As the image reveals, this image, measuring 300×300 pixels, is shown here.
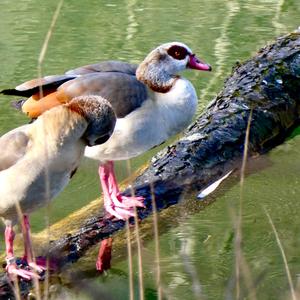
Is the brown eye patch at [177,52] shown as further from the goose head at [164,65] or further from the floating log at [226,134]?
the floating log at [226,134]

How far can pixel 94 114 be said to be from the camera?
4.39 metres

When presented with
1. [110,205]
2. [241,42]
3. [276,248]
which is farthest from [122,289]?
[241,42]

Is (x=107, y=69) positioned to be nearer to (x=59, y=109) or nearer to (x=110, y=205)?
(x=110, y=205)

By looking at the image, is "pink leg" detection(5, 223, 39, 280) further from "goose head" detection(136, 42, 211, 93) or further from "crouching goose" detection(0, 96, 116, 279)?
"goose head" detection(136, 42, 211, 93)

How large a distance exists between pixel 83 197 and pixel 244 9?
22.9 feet

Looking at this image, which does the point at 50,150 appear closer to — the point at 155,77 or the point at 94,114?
the point at 94,114

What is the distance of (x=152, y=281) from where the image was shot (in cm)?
533

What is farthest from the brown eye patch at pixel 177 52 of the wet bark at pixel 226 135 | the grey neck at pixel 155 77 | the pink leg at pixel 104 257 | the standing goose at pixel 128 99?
the pink leg at pixel 104 257

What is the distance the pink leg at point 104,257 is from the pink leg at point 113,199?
18 cm

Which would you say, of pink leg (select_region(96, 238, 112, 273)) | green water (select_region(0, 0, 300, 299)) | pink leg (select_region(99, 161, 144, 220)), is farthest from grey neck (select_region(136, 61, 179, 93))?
pink leg (select_region(96, 238, 112, 273))

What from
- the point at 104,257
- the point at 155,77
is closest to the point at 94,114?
the point at 104,257

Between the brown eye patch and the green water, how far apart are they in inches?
38.4

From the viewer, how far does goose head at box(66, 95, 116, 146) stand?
439cm

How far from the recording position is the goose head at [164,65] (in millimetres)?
6133
